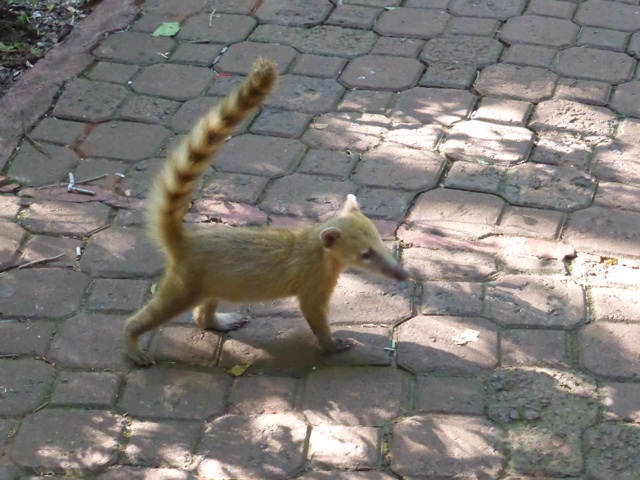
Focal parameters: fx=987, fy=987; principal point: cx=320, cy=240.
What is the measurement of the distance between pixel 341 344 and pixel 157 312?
85 centimetres

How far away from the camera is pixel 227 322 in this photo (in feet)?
15.5

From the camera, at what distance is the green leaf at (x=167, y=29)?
7133 mm

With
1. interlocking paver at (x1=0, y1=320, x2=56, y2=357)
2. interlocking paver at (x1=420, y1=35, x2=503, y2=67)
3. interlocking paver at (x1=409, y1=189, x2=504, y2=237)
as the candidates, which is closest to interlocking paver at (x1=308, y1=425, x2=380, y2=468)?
interlocking paver at (x1=0, y1=320, x2=56, y2=357)

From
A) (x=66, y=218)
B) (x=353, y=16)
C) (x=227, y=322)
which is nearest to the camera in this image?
(x=227, y=322)

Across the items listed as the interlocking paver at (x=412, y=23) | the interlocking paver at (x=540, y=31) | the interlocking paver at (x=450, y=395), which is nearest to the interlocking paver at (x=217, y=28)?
the interlocking paver at (x=412, y=23)

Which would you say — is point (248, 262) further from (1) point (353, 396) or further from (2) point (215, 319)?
(1) point (353, 396)

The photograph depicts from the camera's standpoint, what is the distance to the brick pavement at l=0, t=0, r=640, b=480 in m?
4.08

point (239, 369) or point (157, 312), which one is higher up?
point (157, 312)

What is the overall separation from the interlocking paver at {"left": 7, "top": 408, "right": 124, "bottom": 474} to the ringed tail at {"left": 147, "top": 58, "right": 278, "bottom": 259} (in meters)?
0.79

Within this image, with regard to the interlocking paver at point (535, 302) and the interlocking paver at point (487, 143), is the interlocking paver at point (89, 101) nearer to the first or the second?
the interlocking paver at point (487, 143)

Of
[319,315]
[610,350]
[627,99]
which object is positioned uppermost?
[319,315]

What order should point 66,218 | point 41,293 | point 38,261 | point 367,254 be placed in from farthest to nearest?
point 66,218 → point 38,261 → point 41,293 → point 367,254

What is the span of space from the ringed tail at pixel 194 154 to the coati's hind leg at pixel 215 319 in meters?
0.37

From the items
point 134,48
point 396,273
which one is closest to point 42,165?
point 134,48
